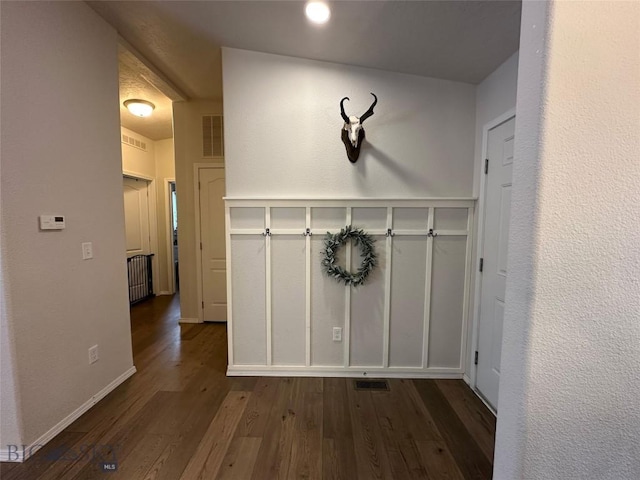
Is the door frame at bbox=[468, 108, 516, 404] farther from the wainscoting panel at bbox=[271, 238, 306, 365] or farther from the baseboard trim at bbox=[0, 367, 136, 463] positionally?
the baseboard trim at bbox=[0, 367, 136, 463]

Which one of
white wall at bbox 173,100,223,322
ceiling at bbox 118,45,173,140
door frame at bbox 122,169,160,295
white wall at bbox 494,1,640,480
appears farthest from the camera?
door frame at bbox 122,169,160,295

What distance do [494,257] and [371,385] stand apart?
148 cm

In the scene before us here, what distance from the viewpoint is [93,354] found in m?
2.04

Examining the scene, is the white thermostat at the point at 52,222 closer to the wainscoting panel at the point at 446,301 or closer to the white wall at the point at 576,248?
the white wall at the point at 576,248

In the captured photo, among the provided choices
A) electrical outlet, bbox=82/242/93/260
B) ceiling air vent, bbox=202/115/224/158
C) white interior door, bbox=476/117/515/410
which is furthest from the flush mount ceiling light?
white interior door, bbox=476/117/515/410

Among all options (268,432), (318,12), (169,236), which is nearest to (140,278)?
(169,236)

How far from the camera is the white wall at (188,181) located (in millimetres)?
3408

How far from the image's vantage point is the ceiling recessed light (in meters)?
1.67

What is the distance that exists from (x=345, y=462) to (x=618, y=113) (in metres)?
2.00

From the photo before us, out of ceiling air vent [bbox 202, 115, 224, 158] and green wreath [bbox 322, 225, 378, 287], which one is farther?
ceiling air vent [bbox 202, 115, 224, 158]

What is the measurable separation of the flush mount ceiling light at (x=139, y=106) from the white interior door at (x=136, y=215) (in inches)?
57.8

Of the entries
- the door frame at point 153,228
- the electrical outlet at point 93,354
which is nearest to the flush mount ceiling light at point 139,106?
the door frame at point 153,228

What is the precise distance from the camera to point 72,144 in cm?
187

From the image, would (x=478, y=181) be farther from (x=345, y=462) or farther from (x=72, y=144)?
(x=72, y=144)
